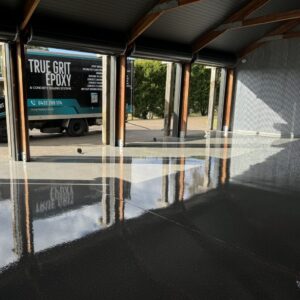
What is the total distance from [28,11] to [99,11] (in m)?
1.75

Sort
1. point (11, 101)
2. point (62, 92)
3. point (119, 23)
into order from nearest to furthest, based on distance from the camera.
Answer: point (11, 101)
point (119, 23)
point (62, 92)

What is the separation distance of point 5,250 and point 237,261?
2.37 m

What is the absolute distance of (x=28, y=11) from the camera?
19.5 feet

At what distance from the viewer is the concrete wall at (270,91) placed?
38.2 ft

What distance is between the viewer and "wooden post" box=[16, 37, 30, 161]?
21.8 ft

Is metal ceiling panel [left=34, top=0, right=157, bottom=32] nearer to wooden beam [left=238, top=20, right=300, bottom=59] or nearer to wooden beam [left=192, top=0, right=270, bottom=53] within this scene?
wooden beam [left=192, top=0, right=270, bottom=53]

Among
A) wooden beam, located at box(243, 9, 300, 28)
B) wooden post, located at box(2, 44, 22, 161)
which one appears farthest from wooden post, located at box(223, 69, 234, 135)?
wooden post, located at box(2, 44, 22, 161)

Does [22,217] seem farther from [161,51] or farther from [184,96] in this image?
[184,96]

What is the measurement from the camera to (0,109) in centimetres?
1018

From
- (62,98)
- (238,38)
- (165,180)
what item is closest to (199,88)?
(238,38)

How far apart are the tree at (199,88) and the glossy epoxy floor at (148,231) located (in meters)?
14.5

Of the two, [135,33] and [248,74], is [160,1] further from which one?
[248,74]

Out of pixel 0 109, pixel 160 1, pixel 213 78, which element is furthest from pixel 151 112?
pixel 160 1

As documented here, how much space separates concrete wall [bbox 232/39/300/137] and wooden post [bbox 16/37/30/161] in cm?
898
